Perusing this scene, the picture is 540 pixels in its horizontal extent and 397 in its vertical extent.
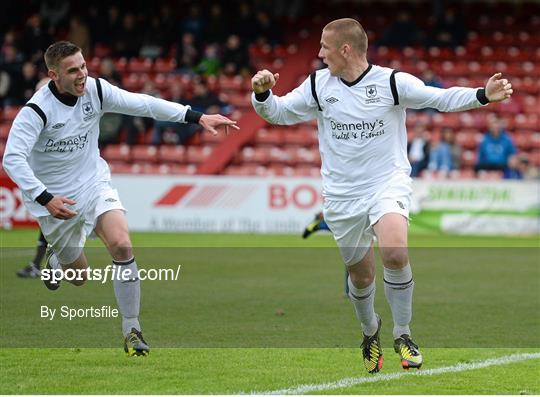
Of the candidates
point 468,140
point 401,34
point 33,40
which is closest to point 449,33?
point 401,34

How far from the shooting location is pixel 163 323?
10.3 metres

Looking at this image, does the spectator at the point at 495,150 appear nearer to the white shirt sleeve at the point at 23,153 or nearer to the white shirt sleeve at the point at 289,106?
the white shirt sleeve at the point at 289,106

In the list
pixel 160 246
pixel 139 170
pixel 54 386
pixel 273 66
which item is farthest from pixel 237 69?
pixel 54 386

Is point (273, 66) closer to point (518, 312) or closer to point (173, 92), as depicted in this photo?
point (173, 92)

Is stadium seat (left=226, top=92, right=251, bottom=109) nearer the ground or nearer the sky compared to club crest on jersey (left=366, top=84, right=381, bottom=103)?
nearer the ground

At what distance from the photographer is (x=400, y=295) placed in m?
7.85

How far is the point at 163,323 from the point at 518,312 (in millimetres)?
3570

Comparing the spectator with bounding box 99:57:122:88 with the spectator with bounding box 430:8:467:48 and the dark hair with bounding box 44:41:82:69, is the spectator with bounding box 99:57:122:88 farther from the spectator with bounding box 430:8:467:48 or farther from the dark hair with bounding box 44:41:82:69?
the dark hair with bounding box 44:41:82:69

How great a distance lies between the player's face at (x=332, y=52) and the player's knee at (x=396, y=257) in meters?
1.35

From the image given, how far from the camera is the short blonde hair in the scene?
786cm

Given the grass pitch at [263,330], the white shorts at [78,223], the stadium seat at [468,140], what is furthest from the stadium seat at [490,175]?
the white shorts at [78,223]

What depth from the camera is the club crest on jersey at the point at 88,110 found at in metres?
8.71

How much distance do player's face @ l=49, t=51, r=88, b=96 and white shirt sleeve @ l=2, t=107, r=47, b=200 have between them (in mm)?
331

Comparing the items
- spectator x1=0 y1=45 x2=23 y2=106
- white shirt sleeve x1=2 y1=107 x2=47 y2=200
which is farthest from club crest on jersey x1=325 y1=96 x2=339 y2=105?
spectator x1=0 y1=45 x2=23 y2=106
